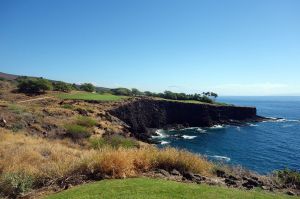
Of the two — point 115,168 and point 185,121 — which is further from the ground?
point 115,168

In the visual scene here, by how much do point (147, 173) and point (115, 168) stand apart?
1.08 meters

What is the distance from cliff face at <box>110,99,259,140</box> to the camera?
226ft

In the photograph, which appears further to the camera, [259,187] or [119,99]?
[119,99]

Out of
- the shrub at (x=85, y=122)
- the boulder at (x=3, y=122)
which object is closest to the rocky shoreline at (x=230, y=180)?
the boulder at (x=3, y=122)

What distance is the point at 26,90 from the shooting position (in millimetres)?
59375

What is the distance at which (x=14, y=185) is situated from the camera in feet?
27.8

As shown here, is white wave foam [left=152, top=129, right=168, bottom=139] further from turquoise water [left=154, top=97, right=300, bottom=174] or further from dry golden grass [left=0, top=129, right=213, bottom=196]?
dry golden grass [left=0, top=129, right=213, bottom=196]

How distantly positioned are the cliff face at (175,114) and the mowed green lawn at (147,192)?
5449cm

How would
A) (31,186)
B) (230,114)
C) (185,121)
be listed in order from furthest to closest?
(230,114), (185,121), (31,186)

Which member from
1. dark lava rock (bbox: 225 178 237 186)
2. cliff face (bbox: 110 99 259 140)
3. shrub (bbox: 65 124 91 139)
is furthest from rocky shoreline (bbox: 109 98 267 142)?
dark lava rock (bbox: 225 178 237 186)

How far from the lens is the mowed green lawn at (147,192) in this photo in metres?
7.51

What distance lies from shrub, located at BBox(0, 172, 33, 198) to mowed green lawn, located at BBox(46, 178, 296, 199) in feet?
3.68

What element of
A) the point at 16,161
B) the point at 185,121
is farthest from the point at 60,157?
the point at 185,121

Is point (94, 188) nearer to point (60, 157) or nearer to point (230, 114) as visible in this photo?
point (60, 157)
